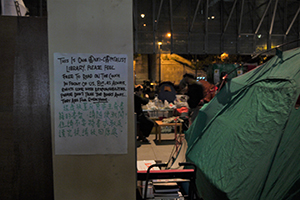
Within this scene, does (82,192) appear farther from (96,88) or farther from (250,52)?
(250,52)

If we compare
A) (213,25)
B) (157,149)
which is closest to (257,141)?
(157,149)

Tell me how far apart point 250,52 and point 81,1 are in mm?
11501

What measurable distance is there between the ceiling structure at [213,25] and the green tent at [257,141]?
891cm

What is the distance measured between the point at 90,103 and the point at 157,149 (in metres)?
4.85

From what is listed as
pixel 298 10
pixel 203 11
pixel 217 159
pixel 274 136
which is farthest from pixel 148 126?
pixel 298 10

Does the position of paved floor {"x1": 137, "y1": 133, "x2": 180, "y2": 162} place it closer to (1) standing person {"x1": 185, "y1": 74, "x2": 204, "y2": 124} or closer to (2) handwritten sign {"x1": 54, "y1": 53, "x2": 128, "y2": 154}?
(1) standing person {"x1": 185, "y1": 74, "x2": 204, "y2": 124}

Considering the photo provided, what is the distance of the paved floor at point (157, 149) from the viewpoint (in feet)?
19.5

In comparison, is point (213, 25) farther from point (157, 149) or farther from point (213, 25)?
point (157, 149)

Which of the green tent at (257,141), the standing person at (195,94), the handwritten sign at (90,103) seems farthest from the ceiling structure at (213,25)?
the handwritten sign at (90,103)

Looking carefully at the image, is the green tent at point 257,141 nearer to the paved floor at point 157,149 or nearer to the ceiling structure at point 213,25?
the paved floor at point 157,149

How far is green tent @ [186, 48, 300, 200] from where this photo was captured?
5.98 feet

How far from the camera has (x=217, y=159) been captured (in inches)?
96.1

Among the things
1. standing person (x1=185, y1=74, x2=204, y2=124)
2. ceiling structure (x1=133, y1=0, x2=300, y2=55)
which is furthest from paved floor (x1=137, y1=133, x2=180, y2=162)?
ceiling structure (x1=133, y1=0, x2=300, y2=55)

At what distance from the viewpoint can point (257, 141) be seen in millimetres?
2150
